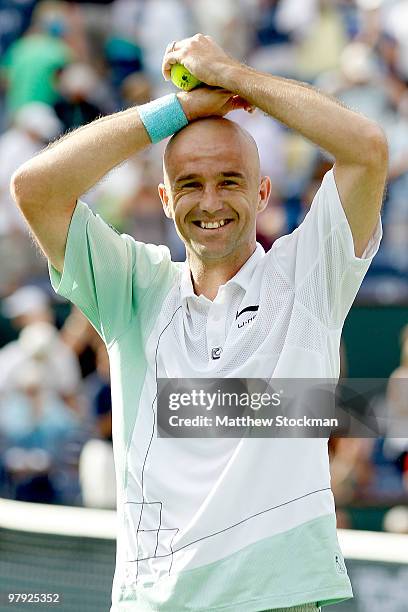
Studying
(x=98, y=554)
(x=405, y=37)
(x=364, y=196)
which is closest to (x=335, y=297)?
(x=364, y=196)

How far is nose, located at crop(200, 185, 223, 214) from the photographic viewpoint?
335cm

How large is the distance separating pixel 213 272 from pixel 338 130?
56cm

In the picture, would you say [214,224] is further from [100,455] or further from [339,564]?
[100,455]

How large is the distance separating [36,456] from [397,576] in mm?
3535

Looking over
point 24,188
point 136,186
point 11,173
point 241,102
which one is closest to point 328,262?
point 241,102

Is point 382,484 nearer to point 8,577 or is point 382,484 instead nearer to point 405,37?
point 8,577

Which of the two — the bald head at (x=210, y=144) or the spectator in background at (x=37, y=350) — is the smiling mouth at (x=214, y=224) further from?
the spectator in background at (x=37, y=350)

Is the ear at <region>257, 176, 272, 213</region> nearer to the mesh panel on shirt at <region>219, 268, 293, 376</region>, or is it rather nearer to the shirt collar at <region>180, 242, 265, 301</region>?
the shirt collar at <region>180, 242, 265, 301</region>

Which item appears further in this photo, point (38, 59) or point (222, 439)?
point (38, 59)

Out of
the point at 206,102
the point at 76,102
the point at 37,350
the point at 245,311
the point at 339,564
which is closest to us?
the point at 339,564

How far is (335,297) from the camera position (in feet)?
10.7

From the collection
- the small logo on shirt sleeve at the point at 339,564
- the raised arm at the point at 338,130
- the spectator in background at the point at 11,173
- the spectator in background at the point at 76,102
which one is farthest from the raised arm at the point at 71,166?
the spectator in background at the point at 76,102

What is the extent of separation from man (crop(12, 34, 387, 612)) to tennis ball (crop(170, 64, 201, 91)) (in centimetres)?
3

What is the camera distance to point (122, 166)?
775 centimetres
